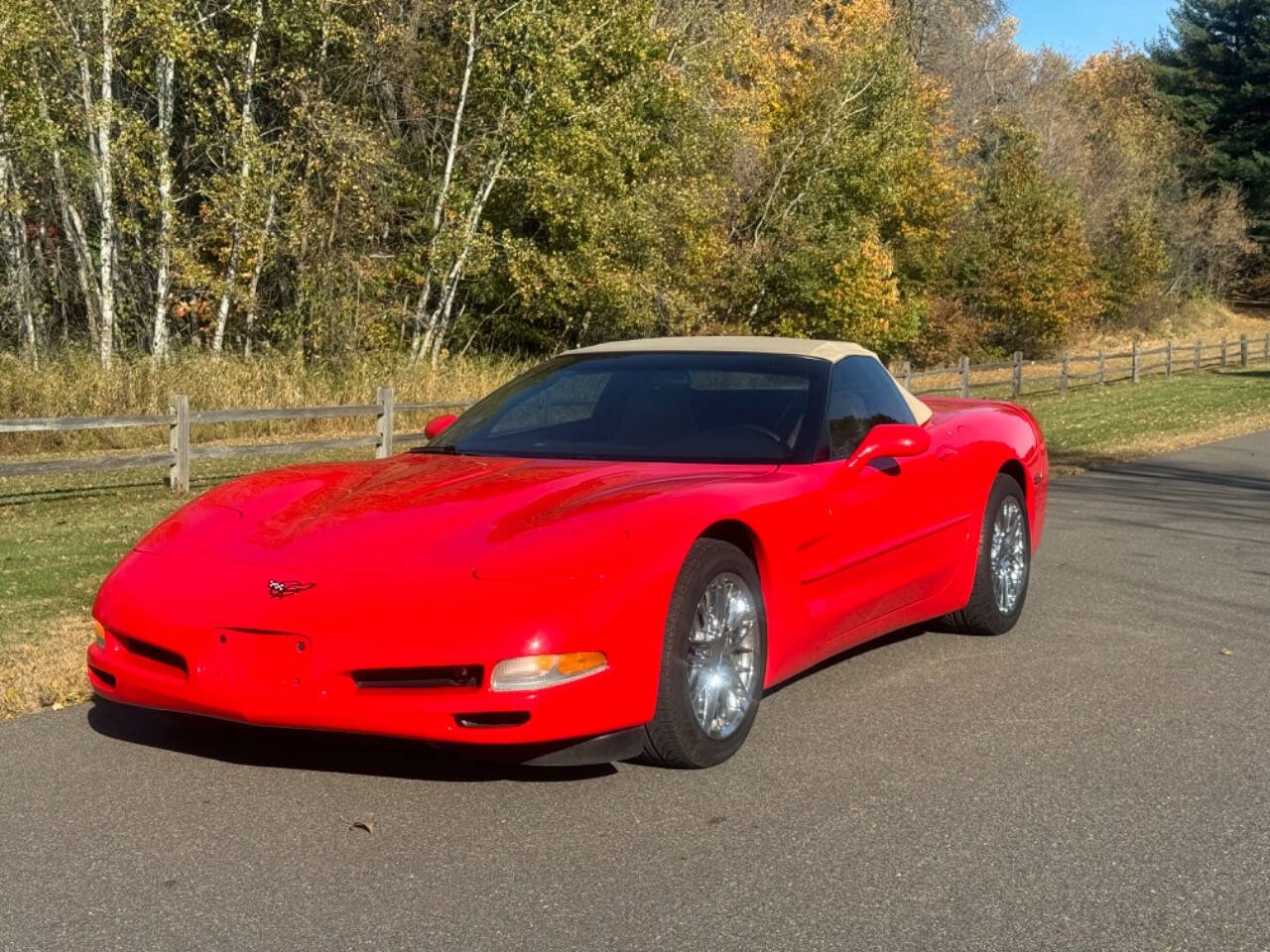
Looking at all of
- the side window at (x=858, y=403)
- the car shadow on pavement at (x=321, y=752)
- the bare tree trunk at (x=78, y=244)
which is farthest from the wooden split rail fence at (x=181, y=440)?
the side window at (x=858, y=403)

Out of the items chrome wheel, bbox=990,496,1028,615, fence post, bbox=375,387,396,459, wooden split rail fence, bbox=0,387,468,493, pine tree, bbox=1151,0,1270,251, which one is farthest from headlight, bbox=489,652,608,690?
pine tree, bbox=1151,0,1270,251

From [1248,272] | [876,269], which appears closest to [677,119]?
[876,269]

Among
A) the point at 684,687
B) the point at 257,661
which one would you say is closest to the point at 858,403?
the point at 684,687

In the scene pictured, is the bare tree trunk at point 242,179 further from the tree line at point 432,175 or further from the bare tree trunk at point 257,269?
the bare tree trunk at point 257,269

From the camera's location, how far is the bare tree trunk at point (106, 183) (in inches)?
954

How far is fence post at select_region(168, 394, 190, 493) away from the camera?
1630cm

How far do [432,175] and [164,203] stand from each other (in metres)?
6.39

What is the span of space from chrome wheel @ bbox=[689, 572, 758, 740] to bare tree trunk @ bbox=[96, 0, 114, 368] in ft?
67.6

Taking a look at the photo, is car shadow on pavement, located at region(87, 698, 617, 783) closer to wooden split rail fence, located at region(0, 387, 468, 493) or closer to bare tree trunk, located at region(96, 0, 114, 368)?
wooden split rail fence, located at region(0, 387, 468, 493)

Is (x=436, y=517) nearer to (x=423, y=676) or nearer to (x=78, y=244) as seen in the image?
(x=423, y=676)

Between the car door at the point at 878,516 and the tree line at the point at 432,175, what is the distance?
1929 centimetres

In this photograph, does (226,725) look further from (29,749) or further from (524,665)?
(524,665)

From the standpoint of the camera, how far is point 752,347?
6.47 m

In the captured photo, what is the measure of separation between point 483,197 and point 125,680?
2583cm
